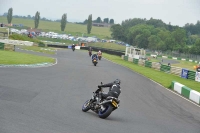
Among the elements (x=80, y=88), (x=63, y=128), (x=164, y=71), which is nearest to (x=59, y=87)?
(x=80, y=88)

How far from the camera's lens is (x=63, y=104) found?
13.6m

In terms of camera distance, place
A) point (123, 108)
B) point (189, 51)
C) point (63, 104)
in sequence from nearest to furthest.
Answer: point (63, 104) → point (123, 108) → point (189, 51)

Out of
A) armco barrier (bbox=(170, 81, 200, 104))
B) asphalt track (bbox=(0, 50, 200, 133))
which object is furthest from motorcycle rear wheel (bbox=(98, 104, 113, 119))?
armco barrier (bbox=(170, 81, 200, 104))

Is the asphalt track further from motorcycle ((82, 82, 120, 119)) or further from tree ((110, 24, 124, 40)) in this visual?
tree ((110, 24, 124, 40))

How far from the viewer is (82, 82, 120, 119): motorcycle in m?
11.8

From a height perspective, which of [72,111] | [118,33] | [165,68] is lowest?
[165,68]

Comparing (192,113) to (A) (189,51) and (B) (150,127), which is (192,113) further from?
(A) (189,51)

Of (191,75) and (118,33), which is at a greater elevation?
(118,33)

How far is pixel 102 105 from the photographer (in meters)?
12.1

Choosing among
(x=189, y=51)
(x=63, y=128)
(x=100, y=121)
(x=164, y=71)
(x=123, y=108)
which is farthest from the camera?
(x=189, y=51)

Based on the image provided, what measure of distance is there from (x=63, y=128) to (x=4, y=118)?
1.43 m

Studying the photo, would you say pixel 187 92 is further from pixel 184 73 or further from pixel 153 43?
pixel 153 43

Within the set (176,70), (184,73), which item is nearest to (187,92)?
(184,73)

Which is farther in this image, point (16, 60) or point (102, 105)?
point (16, 60)
